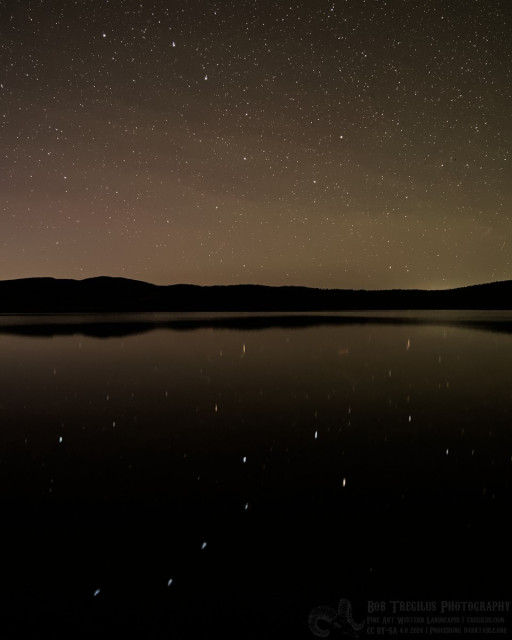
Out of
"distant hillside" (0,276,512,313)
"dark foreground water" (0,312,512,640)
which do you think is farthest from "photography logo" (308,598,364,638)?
"distant hillside" (0,276,512,313)

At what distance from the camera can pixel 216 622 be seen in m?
3.40

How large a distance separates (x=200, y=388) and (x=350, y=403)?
4177mm

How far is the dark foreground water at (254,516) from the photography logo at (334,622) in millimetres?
15

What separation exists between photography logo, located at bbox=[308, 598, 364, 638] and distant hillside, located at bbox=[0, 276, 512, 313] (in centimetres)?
14933

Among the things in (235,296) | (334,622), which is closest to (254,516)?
(334,622)

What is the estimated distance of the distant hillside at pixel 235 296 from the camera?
515 ft

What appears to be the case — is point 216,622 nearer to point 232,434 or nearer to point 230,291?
point 232,434

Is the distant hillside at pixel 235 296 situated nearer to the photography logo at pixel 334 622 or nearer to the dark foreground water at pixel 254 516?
the dark foreground water at pixel 254 516

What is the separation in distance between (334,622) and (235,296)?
16989cm

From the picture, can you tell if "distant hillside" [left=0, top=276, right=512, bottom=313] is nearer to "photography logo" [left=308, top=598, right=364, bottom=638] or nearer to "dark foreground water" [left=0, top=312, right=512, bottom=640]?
"dark foreground water" [left=0, top=312, right=512, bottom=640]

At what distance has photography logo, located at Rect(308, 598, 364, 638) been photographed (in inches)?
132

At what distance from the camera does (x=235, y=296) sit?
6801 inches

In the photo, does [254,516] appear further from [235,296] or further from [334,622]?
[235,296]

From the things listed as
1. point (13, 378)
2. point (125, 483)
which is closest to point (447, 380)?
point (125, 483)
